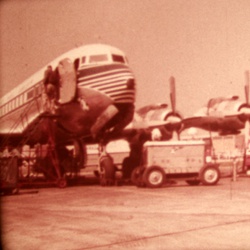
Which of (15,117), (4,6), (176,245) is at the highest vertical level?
(4,6)

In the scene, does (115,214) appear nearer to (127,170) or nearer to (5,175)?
(5,175)

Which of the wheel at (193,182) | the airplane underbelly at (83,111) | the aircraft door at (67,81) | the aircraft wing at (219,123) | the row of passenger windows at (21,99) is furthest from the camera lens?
the aircraft wing at (219,123)

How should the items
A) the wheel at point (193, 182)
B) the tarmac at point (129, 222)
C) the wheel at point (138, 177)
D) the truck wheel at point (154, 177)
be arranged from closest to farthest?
1. the tarmac at point (129, 222)
2. the truck wheel at point (154, 177)
3. the wheel at point (138, 177)
4. the wheel at point (193, 182)

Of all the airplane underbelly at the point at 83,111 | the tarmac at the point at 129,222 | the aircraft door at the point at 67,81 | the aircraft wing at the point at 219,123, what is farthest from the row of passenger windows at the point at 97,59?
the aircraft wing at the point at 219,123

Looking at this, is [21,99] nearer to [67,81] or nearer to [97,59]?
[67,81]

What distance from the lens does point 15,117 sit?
736 inches

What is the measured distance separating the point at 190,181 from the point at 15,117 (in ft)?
24.6

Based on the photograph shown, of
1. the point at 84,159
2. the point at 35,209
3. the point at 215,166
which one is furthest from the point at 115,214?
the point at 84,159

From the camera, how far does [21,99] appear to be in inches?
725

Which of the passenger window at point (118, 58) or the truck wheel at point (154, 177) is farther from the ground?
the passenger window at point (118, 58)

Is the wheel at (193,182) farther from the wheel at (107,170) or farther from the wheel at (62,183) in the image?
the wheel at (62,183)

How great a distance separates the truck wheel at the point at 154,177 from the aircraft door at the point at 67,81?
3.67m

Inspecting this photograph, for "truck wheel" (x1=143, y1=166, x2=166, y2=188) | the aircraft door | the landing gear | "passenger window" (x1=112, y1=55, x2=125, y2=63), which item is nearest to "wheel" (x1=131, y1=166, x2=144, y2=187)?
"truck wheel" (x1=143, y1=166, x2=166, y2=188)

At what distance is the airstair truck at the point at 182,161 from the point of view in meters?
16.2
